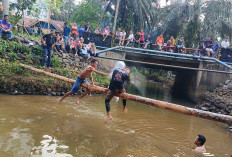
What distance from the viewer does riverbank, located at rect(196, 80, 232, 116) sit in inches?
472

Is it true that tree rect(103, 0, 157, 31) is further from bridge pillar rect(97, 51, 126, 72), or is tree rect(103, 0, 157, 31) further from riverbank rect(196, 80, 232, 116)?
riverbank rect(196, 80, 232, 116)

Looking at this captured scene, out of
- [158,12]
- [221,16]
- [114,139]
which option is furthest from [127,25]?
[114,139]

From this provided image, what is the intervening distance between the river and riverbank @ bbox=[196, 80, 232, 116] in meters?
1.55

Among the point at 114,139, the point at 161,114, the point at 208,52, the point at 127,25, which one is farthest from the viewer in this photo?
the point at 127,25

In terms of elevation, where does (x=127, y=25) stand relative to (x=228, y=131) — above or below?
above

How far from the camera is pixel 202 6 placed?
2038 cm

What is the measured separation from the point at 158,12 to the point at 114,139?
796 inches

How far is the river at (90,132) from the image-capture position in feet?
18.6

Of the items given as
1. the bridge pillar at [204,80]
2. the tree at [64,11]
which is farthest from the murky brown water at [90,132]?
the tree at [64,11]

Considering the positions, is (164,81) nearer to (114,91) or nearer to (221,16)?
(221,16)

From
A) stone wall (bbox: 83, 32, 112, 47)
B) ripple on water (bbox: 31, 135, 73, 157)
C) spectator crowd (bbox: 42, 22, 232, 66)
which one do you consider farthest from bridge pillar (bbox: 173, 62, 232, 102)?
ripple on water (bbox: 31, 135, 73, 157)

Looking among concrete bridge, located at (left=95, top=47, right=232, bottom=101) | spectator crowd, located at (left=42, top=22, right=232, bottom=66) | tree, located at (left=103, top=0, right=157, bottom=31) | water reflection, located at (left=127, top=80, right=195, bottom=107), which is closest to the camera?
spectator crowd, located at (left=42, top=22, right=232, bottom=66)

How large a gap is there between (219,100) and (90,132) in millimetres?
9456

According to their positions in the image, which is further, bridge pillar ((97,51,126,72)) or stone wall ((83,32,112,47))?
bridge pillar ((97,51,126,72))
